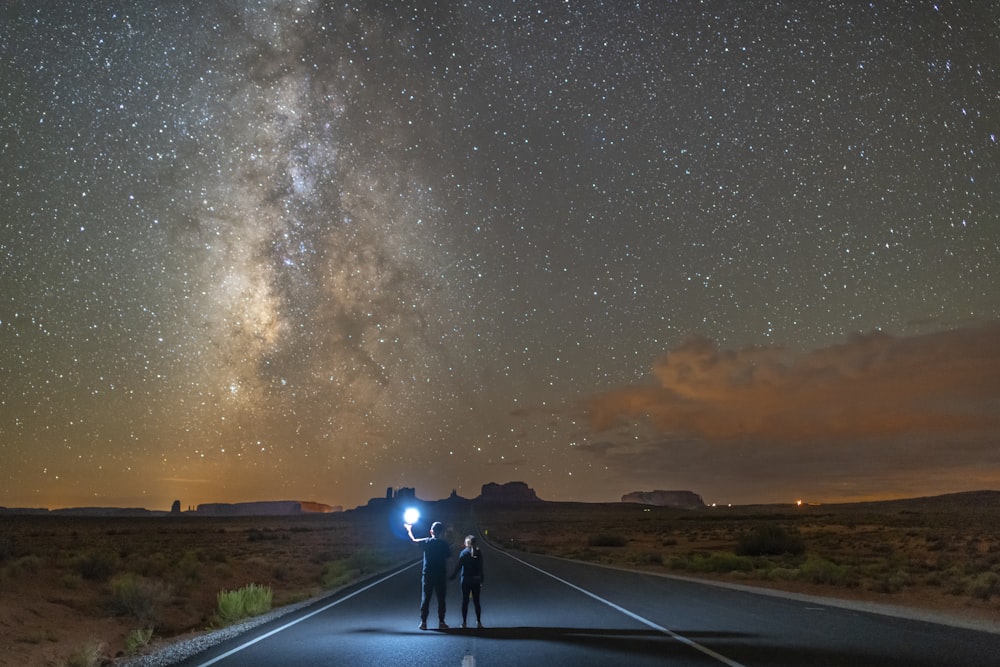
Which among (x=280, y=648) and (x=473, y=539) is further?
(x=473, y=539)

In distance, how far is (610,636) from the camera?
39.2 feet

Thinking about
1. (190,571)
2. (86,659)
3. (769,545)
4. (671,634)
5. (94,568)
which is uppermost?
(769,545)

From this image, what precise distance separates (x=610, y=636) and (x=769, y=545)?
115 ft

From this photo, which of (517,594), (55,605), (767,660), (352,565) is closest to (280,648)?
(767,660)

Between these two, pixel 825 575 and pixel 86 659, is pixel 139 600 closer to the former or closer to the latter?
pixel 86 659

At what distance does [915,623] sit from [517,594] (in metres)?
9.15

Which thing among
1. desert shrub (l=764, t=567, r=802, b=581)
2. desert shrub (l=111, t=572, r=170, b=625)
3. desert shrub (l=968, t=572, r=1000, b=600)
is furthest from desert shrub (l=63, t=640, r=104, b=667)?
desert shrub (l=764, t=567, r=802, b=581)

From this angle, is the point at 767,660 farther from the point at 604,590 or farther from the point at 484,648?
the point at 604,590

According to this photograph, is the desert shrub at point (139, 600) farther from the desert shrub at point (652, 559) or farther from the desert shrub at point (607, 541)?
the desert shrub at point (607, 541)

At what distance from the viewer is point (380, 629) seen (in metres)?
13.3

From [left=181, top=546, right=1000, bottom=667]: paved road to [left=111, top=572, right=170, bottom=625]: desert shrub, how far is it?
4.65m

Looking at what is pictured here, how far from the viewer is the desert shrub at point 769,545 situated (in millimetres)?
43875

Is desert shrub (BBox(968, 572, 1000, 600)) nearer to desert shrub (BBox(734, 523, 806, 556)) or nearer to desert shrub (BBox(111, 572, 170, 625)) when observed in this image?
desert shrub (BBox(111, 572, 170, 625))

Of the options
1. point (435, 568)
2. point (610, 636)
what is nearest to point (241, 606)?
point (435, 568)
